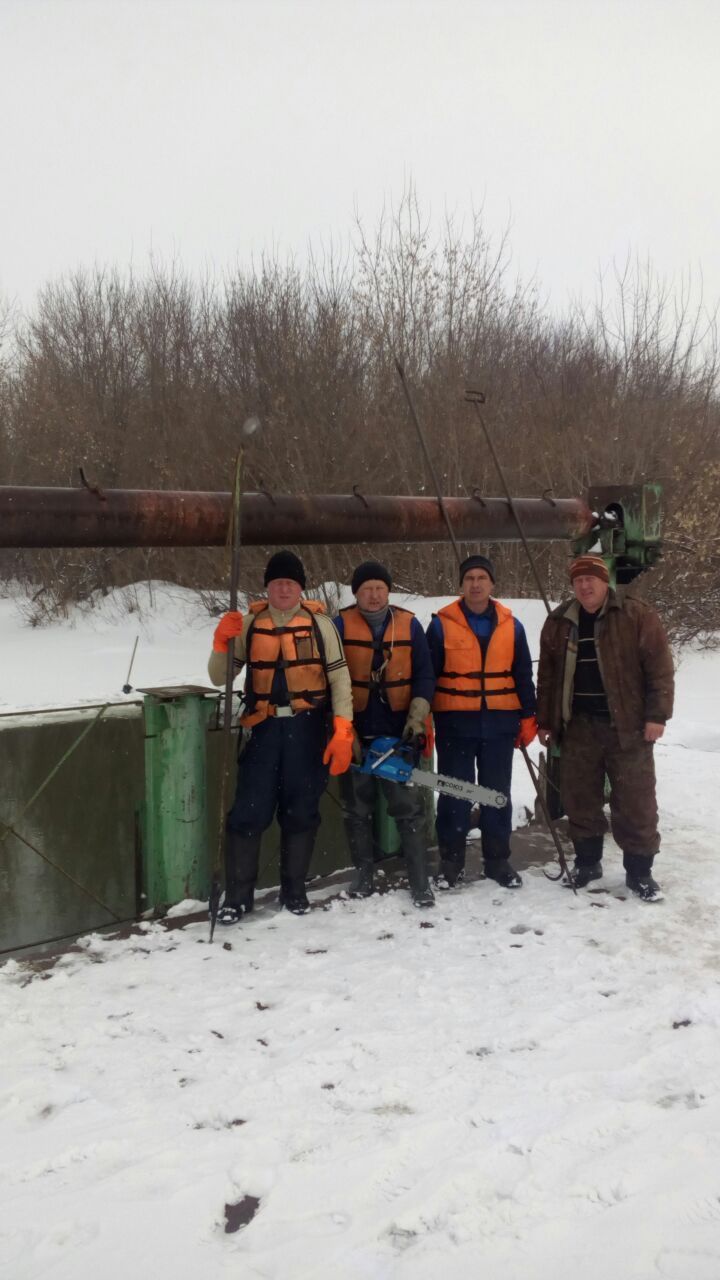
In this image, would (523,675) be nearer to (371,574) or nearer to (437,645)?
(437,645)

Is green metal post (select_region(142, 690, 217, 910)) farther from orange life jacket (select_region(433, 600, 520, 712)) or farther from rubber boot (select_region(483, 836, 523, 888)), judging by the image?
rubber boot (select_region(483, 836, 523, 888))

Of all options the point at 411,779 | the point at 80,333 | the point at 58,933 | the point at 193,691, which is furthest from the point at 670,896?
the point at 80,333

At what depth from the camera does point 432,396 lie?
16078 mm

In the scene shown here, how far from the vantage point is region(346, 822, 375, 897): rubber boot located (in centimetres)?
512

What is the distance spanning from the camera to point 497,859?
5.36 m

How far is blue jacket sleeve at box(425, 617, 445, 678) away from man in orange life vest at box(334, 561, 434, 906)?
20 centimetres

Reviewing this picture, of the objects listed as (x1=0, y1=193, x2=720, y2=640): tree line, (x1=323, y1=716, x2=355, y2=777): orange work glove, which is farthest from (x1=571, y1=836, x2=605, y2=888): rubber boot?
(x1=0, y1=193, x2=720, y2=640): tree line

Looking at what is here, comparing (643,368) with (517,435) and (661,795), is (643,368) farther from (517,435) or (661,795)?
(661,795)

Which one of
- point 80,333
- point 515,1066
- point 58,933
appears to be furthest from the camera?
point 80,333

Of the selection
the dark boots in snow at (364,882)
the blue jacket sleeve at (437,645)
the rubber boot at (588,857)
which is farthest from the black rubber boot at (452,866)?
the blue jacket sleeve at (437,645)

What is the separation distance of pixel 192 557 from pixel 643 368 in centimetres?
940

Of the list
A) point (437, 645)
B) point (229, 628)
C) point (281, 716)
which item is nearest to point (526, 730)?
point (437, 645)

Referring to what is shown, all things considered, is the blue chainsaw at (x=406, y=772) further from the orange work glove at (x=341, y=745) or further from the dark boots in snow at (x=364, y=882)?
the dark boots in snow at (x=364, y=882)

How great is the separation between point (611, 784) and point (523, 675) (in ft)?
2.52
